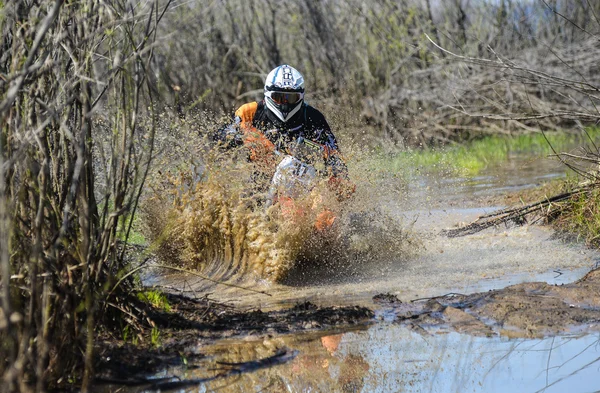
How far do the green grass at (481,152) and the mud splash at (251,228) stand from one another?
21.5 feet

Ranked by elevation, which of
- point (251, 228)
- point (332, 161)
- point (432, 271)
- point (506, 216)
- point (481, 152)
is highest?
point (332, 161)

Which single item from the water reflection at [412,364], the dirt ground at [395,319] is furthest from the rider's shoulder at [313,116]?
the water reflection at [412,364]

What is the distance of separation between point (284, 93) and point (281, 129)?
0.40 meters

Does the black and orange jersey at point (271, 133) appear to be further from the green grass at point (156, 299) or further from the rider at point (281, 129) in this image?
the green grass at point (156, 299)

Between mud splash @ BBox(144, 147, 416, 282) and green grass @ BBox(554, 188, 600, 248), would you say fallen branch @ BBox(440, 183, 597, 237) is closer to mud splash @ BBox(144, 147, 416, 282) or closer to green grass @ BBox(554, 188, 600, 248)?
green grass @ BBox(554, 188, 600, 248)

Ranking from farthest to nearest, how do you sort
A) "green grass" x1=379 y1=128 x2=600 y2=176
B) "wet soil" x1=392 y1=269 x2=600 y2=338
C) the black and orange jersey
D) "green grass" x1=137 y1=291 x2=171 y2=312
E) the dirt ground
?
1. "green grass" x1=379 y1=128 x2=600 y2=176
2. the black and orange jersey
3. "green grass" x1=137 y1=291 x2=171 y2=312
4. "wet soil" x1=392 y1=269 x2=600 y2=338
5. the dirt ground

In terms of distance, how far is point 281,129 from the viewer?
10008mm

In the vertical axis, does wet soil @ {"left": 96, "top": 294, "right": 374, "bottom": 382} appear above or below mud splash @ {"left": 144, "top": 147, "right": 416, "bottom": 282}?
below

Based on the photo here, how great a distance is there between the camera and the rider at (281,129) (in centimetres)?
923

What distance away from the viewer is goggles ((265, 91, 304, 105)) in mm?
9867

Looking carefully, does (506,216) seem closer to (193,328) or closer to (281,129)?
(281,129)

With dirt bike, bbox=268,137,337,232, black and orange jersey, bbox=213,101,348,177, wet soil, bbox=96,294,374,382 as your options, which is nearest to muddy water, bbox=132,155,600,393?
wet soil, bbox=96,294,374,382

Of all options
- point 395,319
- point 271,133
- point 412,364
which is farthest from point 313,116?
point 412,364

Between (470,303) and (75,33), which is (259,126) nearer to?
(470,303)
